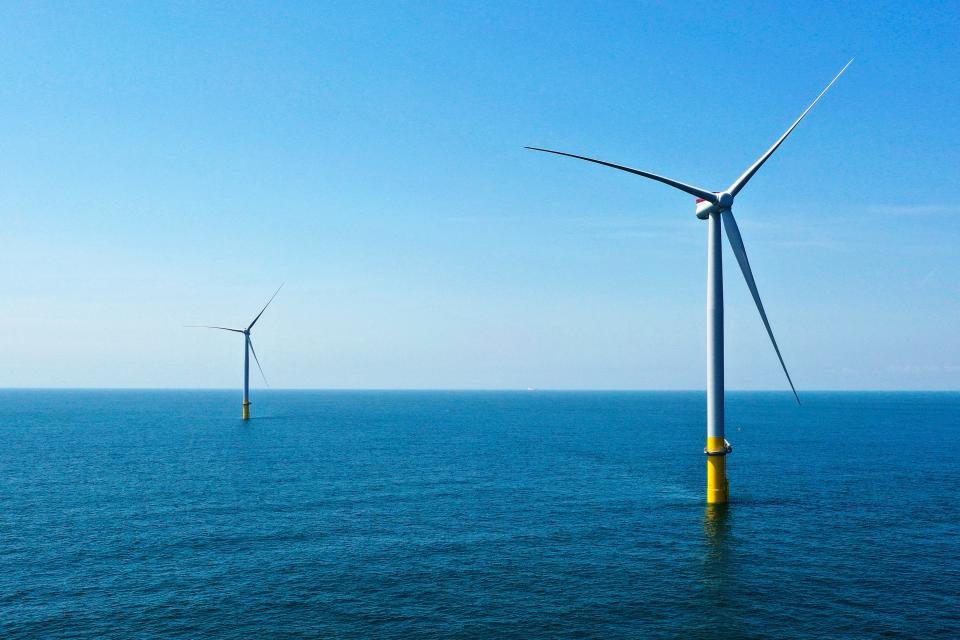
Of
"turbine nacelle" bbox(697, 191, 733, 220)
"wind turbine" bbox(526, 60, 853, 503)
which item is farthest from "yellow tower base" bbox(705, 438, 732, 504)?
"turbine nacelle" bbox(697, 191, 733, 220)

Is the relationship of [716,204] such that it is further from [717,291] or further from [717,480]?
[717,480]

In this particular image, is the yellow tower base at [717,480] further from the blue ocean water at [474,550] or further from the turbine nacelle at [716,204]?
the turbine nacelle at [716,204]

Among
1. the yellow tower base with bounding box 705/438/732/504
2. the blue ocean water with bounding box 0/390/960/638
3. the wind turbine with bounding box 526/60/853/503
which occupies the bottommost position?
the blue ocean water with bounding box 0/390/960/638

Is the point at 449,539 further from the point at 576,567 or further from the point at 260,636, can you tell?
the point at 260,636

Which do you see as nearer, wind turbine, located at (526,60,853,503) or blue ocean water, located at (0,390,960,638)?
blue ocean water, located at (0,390,960,638)

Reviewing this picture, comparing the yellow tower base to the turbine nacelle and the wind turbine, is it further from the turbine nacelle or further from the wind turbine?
the turbine nacelle

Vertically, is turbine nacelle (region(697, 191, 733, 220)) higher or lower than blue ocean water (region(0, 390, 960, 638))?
higher

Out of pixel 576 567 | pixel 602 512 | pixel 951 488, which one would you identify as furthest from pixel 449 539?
pixel 951 488

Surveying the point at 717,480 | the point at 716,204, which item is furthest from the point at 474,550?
the point at 716,204
